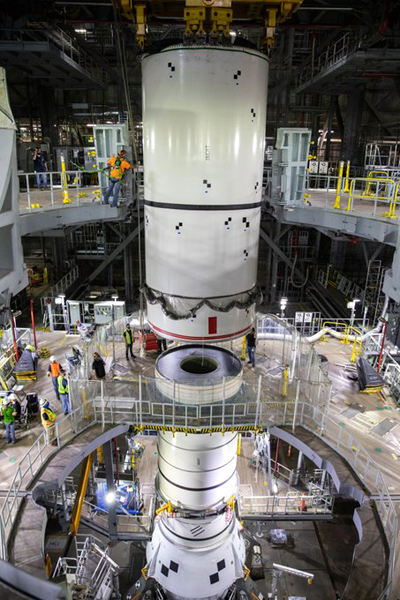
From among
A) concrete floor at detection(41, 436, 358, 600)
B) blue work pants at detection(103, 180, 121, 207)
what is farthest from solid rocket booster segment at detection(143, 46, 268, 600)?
blue work pants at detection(103, 180, 121, 207)

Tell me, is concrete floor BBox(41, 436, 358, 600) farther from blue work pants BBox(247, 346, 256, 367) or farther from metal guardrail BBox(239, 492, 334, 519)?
blue work pants BBox(247, 346, 256, 367)

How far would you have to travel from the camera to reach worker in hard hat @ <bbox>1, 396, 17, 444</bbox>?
1193cm

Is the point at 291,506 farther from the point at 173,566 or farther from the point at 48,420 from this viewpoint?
the point at 48,420

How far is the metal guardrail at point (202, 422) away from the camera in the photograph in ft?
34.9

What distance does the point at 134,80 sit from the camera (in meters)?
35.6

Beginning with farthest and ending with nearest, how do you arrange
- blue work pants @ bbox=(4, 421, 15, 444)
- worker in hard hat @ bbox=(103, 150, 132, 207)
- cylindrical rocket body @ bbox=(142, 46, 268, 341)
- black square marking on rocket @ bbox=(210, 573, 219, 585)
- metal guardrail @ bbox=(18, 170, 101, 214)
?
worker in hard hat @ bbox=(103, 150, 132, 207), metal guardrail @ bbox=(18, 170, 101, 214), blue work pants @ bbox=(4, 421, 15, 444), black square marking on rocket @ bbox=(210, 573, 219, 585), cylindrical rocket body @ bbox=(142, 46, 268, 341)

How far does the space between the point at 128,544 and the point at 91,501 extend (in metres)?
2.33

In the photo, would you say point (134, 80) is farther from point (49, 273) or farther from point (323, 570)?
point (323, 570)

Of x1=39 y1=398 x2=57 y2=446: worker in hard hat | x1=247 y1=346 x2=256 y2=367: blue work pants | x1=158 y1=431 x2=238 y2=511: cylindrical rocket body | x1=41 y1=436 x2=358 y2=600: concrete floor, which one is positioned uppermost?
x1=247 y1=346 x2=256 y2=367: blue work pants

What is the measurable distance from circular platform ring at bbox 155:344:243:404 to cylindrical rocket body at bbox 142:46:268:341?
50.6 inches

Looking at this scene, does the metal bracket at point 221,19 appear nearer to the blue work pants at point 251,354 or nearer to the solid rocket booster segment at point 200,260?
the solid rocket booster segment at point 200,260

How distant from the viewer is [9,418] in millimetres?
12039

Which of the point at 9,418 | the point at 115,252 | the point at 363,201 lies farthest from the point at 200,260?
the point at 115,252

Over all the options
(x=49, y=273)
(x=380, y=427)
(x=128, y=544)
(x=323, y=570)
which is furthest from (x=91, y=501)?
(x=49, y=273)
